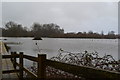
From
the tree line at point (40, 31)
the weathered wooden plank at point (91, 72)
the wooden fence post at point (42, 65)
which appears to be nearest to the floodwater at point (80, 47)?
the tree line at point (40, 31)

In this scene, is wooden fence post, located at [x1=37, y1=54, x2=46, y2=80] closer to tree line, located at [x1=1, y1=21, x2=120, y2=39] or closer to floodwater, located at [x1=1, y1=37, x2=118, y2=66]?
floodwater, located at [x1=1, y1=37, x2=118, y2=66]

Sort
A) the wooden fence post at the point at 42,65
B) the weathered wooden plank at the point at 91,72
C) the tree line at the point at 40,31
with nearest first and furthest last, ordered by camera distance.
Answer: the weathered wooden plank at the point at 91,72 < the wooden fence post at the point at 42,65 < the tree line at the point at 40,31

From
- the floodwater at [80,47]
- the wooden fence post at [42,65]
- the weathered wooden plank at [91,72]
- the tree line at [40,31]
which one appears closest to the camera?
the weathered wooden plank at [91,72]

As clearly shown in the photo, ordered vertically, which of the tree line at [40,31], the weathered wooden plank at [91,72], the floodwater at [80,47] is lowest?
the floodwater at [80,47]

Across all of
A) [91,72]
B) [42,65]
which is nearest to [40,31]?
[42,65]

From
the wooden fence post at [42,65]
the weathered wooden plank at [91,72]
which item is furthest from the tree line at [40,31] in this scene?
the weathered wooden plank at [91,72]

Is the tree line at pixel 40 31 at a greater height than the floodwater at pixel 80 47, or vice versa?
the tree line at pixel 40 31

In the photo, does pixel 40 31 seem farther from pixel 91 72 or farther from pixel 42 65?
pixel 91 72

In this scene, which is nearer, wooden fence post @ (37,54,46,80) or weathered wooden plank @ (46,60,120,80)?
weathered wooden plank @ (46,60,120,80)

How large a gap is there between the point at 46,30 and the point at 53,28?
9.2 inches

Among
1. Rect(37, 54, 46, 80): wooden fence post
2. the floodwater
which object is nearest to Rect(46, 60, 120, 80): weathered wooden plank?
Rect(37, 54, 46, 80): wooden fence post

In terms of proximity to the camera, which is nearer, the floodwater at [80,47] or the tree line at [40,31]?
the tree line at [40,31]

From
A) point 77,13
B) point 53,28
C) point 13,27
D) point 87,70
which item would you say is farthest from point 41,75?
point 77,13

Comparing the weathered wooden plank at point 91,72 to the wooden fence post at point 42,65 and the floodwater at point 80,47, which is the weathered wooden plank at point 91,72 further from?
the floodwater at point 80,47
